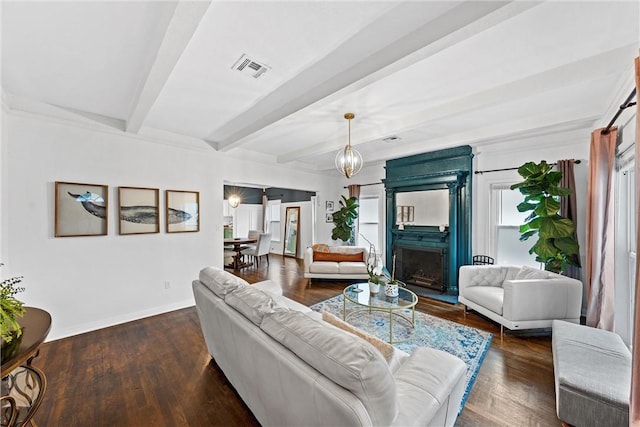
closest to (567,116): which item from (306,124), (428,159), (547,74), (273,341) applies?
(547,74)

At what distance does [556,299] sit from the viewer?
276cm

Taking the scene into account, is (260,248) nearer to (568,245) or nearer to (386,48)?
(386,48)

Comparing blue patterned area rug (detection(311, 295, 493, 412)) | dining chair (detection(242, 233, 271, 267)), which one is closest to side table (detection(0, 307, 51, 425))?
blue patterned area rug (detection(311, 295, 493, 412))

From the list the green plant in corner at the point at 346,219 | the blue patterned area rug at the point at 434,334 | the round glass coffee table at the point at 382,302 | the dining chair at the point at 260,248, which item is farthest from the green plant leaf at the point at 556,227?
the dining chair at the point at 260,248

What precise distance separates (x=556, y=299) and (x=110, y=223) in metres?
5.32

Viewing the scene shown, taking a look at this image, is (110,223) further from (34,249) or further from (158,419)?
(158,419)

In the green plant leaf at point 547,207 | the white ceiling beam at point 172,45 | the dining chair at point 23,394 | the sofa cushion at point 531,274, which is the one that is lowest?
the dining chair at point 23,394

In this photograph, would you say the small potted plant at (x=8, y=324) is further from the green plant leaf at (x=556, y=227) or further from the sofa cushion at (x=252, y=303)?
the green plant leaf at (x=556, y=227)

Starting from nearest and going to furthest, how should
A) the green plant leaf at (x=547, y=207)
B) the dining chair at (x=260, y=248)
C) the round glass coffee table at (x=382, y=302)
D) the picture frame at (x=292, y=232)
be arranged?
the round glass coffee table at (x=382, y=302), the green plant leaf at (x=547, y=207), the dining chair at (x=260, y=248), the picture frame at (x=292, y=232)

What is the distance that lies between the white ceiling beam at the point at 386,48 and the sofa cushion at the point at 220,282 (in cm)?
172

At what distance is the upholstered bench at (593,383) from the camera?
142cm

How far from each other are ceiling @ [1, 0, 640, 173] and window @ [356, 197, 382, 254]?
3167 mm

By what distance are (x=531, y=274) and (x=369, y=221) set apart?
3.59 meters

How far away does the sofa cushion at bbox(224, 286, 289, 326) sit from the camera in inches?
60.5
